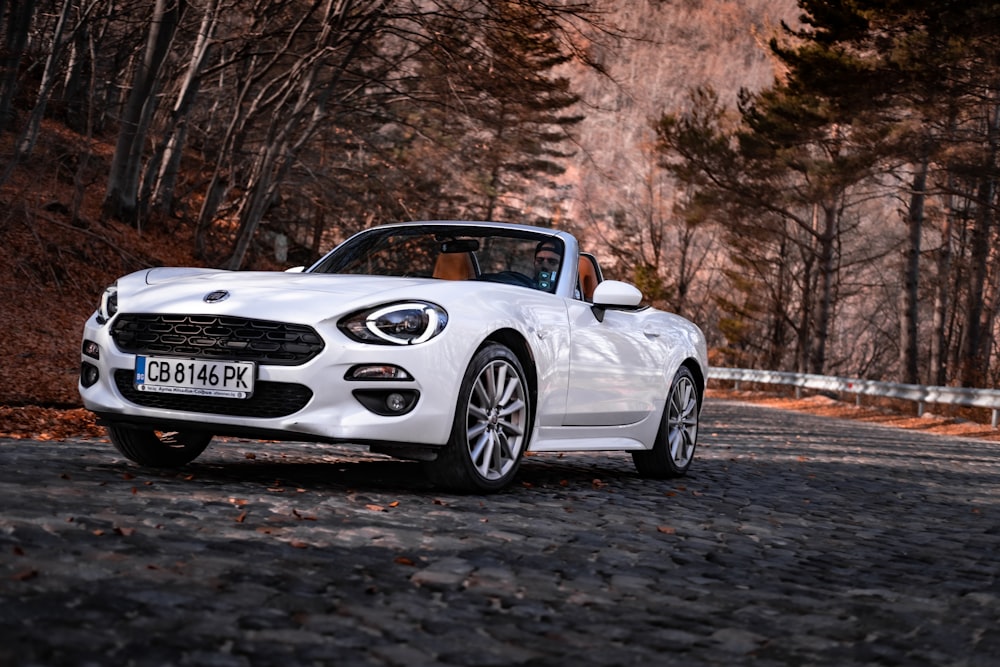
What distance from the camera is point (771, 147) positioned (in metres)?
32.9

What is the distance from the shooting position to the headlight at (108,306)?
6602 millimetres

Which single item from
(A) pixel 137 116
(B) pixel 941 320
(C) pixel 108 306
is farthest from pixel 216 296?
(B) pixel 941 320

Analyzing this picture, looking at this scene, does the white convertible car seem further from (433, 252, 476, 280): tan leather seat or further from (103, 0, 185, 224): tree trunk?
(103, 0, 185, 224): tree trunk

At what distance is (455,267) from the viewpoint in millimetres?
7824

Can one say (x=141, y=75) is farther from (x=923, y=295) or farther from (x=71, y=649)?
(x=923, y=295)

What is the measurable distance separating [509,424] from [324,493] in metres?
1.13

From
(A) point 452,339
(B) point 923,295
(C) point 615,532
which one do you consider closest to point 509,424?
(A) point 452,339

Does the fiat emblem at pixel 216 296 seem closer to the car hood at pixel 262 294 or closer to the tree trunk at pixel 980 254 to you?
the car hood at pixel 262 294

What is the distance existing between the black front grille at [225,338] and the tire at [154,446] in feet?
2.19

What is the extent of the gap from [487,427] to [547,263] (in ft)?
5.45

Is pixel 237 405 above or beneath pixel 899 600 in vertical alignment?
above

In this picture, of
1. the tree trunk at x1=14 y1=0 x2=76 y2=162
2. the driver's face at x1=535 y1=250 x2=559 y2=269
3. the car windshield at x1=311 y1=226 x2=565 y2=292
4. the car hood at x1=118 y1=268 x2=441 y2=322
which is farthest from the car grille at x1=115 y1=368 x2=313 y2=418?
the tree trunk at x1=14 y1=0 x2=76 y2=162

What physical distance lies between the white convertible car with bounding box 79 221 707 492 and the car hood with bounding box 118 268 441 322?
0.04 ft

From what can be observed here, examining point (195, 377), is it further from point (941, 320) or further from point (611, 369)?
point (941, 320)
